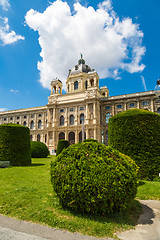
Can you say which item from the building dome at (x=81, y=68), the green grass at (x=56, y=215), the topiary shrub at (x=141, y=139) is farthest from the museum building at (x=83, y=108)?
the green grass at (x=56, y=215)

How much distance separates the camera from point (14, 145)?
11.9 m

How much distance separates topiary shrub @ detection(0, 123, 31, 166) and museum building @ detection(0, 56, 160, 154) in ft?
72.9

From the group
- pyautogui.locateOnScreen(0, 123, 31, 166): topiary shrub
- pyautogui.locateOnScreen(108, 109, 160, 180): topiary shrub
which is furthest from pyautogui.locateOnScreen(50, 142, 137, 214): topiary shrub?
pyautogui.locateOnScreen(0, 123, 31, 166): topiary shrub

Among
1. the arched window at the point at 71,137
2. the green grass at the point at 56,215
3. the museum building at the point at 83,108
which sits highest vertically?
the museum building at the point at 83,108

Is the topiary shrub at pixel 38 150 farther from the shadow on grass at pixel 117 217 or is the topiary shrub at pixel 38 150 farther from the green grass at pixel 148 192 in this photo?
the shadow on grass at pixel 117 217

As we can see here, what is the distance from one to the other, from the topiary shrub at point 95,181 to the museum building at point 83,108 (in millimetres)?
29673

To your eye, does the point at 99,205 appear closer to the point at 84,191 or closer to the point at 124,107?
the point at 84,191

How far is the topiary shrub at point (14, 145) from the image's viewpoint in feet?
38.1

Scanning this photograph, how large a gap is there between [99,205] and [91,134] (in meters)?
33.5

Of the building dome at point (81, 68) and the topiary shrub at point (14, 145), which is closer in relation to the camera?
the topiary shrub at point (14, 145)

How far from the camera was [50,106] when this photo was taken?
1687 inches

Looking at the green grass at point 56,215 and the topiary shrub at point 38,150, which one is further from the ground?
the topiary shrub at point 38,150

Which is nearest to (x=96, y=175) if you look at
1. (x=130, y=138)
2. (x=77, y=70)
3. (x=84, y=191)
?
(x=84, y=191)

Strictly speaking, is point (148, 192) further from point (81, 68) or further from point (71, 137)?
point (81, 68)
